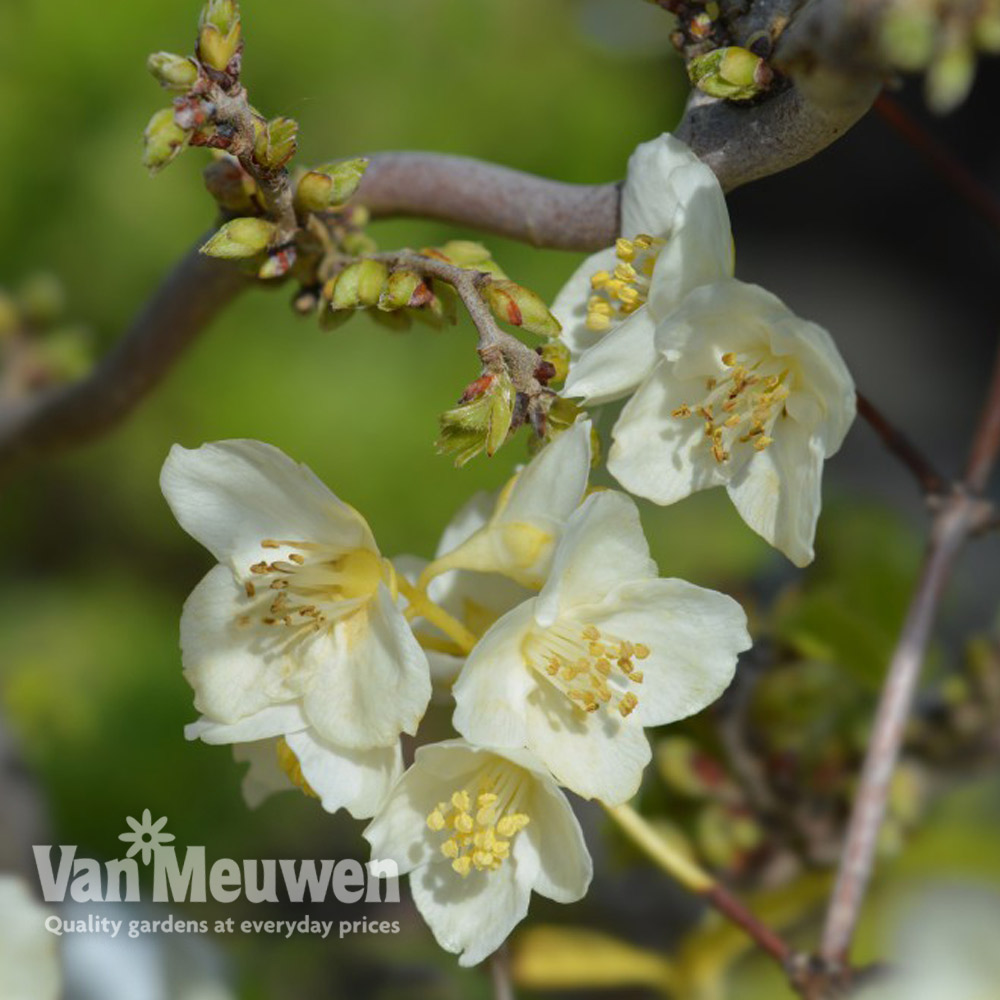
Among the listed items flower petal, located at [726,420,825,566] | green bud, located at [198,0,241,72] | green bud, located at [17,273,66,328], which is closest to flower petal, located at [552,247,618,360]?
flower petal, located at [726,420,825,566]

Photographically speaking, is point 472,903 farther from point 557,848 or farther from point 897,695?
point 897,695

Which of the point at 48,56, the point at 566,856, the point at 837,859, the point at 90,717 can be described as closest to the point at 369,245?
the point at 566,856

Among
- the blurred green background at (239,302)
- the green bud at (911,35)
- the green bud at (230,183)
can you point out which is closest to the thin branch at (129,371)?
the green bud at (230,183)

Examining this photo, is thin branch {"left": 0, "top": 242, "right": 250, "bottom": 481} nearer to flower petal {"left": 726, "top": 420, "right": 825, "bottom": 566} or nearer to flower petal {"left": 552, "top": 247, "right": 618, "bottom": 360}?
flower petal {"left": 552, "top": 247, "right": 618, "bottom": 360}

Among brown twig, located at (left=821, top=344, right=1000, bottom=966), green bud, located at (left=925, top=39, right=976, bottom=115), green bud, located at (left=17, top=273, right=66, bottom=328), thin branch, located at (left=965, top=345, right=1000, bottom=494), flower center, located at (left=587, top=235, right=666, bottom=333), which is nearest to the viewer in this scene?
green bud, located at (left=925, top=39, right=976, bottom=115)

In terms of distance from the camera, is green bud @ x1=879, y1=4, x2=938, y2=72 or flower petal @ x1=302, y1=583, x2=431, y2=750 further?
flower petal @ x1=302, y1=583, x2=431, y2=750

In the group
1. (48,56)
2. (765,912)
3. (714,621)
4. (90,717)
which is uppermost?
(714,621)

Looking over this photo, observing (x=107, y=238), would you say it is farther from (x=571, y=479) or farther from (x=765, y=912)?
(x=571, y=479)
